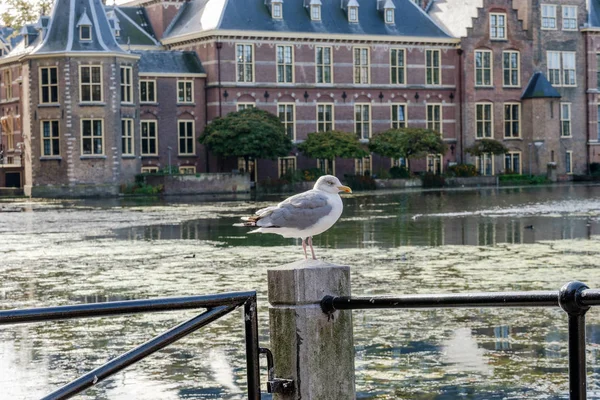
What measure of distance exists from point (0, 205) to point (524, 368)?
3715 cm

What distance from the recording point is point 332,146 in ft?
190

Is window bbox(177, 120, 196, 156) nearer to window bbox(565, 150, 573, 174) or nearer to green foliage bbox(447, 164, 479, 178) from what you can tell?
green foliage bbox(447, 164, 479, 178)

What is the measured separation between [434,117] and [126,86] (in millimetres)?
19255

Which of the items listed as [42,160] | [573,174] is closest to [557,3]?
[573,174]

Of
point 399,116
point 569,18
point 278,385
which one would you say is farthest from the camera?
point 569,18

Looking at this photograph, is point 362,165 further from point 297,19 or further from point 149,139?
point 149,139

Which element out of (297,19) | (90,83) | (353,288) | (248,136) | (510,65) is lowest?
(353,288)

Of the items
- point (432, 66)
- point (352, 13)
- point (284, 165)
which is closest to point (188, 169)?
point (284, 165)

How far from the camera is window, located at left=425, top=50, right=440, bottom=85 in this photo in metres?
64.6

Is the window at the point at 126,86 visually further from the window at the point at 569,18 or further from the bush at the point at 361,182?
the window at the point at 569,18

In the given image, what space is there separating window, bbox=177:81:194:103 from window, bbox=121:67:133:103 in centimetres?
405

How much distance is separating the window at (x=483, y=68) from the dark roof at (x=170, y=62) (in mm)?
16499

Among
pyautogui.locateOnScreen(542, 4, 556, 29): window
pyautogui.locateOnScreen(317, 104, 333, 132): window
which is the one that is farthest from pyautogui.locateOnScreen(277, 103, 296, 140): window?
pyautogui.locateOnScreen(542, 4, 556, 29): window

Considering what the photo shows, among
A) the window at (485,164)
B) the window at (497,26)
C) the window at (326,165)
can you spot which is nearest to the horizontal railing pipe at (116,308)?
the window at (326,165)
